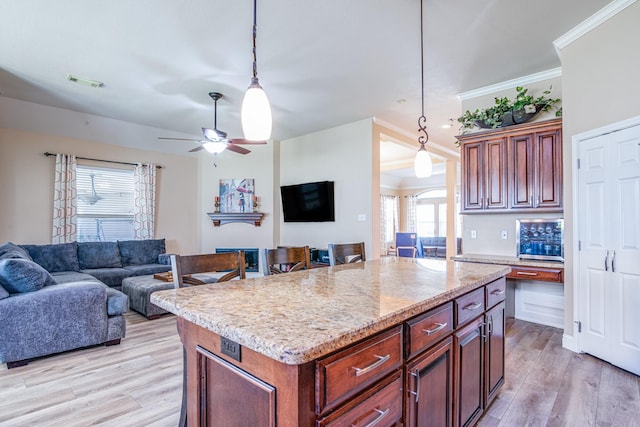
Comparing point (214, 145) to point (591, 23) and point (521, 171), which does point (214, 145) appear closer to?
point (521, 171)

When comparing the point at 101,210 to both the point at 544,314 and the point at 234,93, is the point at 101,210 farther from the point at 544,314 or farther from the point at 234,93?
the point at 544,314

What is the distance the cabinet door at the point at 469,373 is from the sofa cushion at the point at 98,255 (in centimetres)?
554

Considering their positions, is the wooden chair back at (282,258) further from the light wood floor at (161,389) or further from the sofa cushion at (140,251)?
the sofa cushion at (140,251)

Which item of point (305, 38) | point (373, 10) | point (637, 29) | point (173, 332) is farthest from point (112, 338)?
point (637, 29)

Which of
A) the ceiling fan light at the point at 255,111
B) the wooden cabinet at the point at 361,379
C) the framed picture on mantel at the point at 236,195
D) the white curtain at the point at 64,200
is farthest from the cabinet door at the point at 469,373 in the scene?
the white curtain at the point at 64,200

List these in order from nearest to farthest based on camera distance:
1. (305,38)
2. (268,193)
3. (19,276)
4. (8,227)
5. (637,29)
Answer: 1. (637,29)
2. (19,276)
3. (305,38)
4. (8,227)
5. (268,193)

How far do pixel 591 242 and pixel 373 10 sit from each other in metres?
2.82

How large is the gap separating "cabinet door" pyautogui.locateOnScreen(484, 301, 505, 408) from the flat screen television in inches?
153

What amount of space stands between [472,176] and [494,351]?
103 inches

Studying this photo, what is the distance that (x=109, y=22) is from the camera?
2885 millimetres

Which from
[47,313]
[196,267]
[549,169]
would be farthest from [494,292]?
[47,313]

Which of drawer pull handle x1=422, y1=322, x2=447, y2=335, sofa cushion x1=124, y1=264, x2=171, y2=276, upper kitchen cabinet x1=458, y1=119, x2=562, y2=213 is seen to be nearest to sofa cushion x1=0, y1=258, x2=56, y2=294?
sofa cushion x1=124, y1=264, x2=171, y2=276

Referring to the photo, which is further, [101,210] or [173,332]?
[101,210]

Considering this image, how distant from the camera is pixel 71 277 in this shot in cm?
436
